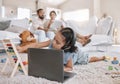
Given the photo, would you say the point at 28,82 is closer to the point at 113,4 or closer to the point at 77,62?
the point at 77,62

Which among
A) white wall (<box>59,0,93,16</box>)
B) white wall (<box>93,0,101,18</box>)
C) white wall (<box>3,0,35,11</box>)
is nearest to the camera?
white wall (<box>3,0,35,11</box>)

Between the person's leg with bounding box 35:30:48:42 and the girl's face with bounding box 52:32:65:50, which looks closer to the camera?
the girl's face with bounding box 52:32:65:50

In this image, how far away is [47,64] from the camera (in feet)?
3.60

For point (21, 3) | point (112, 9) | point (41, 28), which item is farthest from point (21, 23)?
point (112, 9)

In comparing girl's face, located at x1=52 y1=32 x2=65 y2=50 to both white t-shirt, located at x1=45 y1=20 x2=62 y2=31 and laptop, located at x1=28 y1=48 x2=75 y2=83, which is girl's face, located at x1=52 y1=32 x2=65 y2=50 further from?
white t-shirt, located at x1=45 y1=20 x2=62 y2=31

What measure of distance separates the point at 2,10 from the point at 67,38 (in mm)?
4206

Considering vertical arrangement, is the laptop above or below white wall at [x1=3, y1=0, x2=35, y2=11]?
below

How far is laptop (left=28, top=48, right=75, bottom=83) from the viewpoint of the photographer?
105 cm

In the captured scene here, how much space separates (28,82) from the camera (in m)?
1.02

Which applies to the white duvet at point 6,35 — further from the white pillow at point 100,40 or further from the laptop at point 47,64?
the laptop at point 47,64

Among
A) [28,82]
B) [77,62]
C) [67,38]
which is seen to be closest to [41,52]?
[28,82]

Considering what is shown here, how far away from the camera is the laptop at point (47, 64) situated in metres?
1.05

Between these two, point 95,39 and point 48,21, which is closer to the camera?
point 95,39

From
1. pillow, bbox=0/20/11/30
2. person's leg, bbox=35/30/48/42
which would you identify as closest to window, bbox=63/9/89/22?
person's leg, bbox=35/30/48/42
